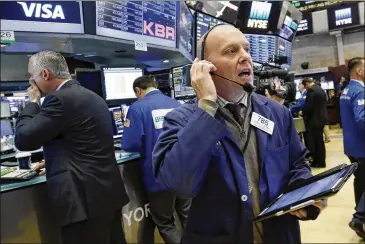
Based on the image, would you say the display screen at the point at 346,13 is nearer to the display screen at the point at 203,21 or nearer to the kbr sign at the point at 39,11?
the display screen at the point at 203,21

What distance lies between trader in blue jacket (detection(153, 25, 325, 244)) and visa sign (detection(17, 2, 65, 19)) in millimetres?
695

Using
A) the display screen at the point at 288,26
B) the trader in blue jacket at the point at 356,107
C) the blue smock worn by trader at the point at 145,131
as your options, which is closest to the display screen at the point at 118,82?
the blue smock worn by trader at the point at 145,131

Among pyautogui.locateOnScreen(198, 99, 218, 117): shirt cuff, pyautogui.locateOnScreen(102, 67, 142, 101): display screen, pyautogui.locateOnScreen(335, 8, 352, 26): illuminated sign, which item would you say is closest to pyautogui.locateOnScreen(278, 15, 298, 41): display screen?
pyautogui.locateOnScreen(335, 8, 352, 26): illuminated sign

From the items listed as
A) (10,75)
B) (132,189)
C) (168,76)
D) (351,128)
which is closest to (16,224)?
(10,75)

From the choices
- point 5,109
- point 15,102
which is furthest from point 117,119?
point 5,109

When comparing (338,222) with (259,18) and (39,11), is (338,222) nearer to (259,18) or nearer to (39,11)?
(259,18)

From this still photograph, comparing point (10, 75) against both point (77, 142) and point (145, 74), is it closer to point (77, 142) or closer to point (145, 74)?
point (77, 142)

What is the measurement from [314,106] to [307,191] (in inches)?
23.7

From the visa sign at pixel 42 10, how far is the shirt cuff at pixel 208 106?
84 centimetres

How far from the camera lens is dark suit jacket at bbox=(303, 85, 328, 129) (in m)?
1.36

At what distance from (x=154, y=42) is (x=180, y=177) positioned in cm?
177

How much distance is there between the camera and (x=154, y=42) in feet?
8.22

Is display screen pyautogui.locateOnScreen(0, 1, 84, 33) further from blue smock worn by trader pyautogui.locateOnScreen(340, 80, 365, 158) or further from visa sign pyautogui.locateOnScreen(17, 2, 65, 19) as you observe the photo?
blue smock worn by trader pyautogui.locateOnScreen(340, 80, 365, 158)

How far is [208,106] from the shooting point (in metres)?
0.91
